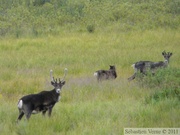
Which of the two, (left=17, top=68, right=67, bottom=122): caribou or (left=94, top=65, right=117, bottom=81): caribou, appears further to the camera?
(left=94, top=65, right=117, bottom=81): caribou

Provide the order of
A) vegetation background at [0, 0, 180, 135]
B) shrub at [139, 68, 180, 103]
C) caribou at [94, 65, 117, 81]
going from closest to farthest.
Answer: vegetation background at [0, 0, 180, 135] → shrub at [139, 68, 180, 103] → caribou at [94, 65, 117, 81]

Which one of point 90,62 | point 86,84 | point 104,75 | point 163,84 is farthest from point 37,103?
point 90,62

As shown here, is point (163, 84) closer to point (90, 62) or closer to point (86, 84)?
point (86, 84)

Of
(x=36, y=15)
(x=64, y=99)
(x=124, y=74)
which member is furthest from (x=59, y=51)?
(x=36, y=15)

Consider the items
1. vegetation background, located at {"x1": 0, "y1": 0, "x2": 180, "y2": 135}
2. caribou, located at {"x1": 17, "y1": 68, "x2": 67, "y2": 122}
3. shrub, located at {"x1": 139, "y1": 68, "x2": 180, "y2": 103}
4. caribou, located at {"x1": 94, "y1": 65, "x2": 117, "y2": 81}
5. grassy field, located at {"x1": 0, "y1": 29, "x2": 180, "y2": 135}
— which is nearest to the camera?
grassy field, located at {"x1": 0, "y1": 29, "x2": 180, "y2": 135}

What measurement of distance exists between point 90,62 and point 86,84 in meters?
5.63

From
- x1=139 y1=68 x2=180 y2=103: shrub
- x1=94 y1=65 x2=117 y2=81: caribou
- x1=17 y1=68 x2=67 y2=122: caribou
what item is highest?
x1=94 y1=65 x2=117 y2=81: caribou

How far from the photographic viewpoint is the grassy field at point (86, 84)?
28.8 feet

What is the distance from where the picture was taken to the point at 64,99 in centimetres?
1220

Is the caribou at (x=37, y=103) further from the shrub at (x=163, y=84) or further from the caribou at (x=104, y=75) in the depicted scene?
the caribou at (x=104, y=75)

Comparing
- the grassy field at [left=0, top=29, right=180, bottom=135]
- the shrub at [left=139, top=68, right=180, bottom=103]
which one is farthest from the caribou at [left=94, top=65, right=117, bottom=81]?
the shrub at [left=139, top=68, right=180, bottom=103]

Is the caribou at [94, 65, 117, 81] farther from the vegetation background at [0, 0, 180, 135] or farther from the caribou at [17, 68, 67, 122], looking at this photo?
the caribou at [17, 68, 67, 122]

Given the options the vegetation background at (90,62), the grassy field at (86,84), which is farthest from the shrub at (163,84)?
the grassy field at (86,84)

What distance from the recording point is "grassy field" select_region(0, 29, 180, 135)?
346 inches
